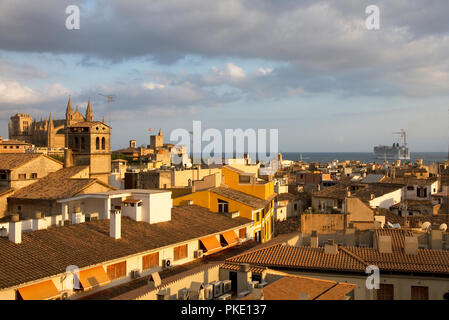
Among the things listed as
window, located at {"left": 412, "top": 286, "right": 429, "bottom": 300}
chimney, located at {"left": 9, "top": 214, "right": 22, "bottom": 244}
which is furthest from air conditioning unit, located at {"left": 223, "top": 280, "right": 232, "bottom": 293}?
chimney, located at {"left": 9, "top": 214, "right": 22, "bottom": 244}

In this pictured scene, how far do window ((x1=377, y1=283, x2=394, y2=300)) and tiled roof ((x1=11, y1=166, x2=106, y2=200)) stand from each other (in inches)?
801

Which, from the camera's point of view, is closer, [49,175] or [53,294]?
[53,294]

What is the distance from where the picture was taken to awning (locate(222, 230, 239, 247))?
74.1 ft

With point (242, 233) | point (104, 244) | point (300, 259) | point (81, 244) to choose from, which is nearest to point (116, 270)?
point (104, 244)

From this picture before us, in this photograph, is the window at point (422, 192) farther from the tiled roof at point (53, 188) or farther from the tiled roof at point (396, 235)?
the tiled roof at point (53, 188)

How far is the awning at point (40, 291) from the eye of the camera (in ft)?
40.7

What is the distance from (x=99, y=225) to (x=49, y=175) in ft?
62.6

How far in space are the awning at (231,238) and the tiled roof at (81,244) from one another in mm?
330

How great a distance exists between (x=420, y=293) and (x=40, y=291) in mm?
11434
